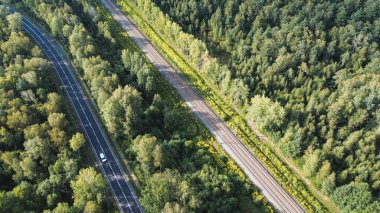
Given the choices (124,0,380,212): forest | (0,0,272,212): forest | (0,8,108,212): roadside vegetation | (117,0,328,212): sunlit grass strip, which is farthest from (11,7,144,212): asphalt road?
(124,0,380,212): forest

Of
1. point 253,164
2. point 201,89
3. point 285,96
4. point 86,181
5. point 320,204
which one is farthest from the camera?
point 201,89

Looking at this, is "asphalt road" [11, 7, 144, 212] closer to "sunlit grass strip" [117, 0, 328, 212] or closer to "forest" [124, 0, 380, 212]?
"sunlit grass strip" [117, 0, 328, 212]

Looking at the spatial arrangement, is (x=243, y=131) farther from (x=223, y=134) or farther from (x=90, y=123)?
(x=90, y=123)

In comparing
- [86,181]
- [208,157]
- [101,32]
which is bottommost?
[208,157]

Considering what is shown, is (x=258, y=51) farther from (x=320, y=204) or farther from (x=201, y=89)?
(x=320, y=204)

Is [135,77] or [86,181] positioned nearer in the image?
[86,181]

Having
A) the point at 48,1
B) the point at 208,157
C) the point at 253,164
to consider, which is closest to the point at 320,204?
the point at 253,164

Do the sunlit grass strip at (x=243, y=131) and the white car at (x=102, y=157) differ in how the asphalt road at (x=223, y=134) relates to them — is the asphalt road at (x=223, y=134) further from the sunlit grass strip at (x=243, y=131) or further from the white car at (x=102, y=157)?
the white car at (x=102, y=157)
